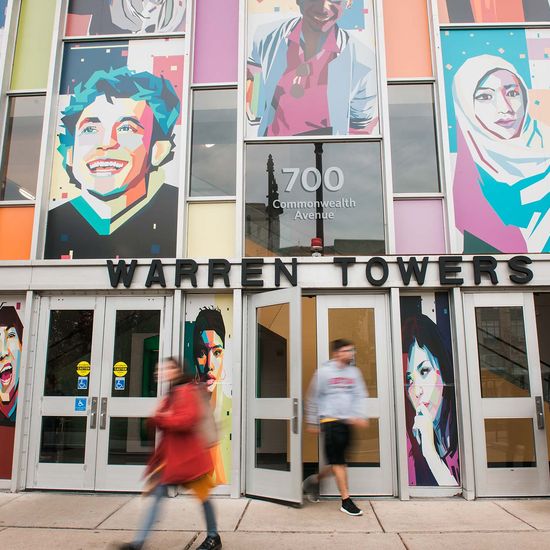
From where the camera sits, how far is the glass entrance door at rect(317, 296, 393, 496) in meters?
6.68

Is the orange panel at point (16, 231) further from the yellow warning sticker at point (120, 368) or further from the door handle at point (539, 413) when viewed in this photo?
the door handle at point (539, 413)

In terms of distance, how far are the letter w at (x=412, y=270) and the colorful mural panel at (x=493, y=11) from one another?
3813 mm

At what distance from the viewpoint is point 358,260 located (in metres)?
7.02

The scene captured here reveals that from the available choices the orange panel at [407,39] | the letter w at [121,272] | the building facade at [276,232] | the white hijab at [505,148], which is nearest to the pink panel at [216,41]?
the building facade at [276,232]

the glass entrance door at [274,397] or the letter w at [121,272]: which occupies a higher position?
the letter w at [121,272]

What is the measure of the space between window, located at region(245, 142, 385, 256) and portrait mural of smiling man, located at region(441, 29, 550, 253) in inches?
47.4

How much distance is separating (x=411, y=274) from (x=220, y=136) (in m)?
3.47

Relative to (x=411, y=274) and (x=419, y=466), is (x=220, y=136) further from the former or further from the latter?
(x=419, y=466)

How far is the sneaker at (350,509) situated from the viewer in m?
5.86

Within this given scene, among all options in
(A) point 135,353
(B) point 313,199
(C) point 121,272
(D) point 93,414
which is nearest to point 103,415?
(D) point 93,414

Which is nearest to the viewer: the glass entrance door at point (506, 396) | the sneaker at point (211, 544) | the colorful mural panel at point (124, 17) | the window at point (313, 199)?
the sneaker at point (211, 544)

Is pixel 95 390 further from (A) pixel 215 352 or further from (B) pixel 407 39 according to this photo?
(B) pixel 407 39

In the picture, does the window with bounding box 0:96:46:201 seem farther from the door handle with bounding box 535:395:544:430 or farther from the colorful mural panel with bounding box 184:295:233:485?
the door handle with bounding box 535:395:544:430

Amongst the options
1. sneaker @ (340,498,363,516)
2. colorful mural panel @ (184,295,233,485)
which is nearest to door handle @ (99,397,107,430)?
colorful mural panel @ (184,295,233,485)
